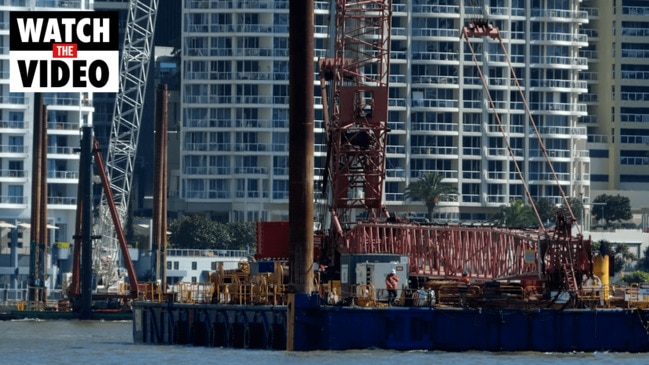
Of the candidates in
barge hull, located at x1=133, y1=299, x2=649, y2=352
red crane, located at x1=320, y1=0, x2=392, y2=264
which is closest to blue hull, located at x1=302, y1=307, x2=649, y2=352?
barge hull, located at x1=133, y1=299, x2=649, y2=352

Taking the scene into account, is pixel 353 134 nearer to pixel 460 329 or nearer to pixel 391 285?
pixel 391 285

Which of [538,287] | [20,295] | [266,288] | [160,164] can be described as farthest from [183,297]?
[20,295]

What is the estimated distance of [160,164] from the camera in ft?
551

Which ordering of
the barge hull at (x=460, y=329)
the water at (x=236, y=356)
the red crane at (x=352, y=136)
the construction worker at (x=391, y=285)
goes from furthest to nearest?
the red crane at (x=352, y=136), the construction worker at (x=391, y=285), the barge hull at (x=460, y=329), the water at (x=236, y=356)

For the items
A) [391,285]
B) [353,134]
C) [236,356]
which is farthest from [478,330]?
[353,134]

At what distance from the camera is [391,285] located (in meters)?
109

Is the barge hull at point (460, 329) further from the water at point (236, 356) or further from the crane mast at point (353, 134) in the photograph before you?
the crane mast at point (353, 134)

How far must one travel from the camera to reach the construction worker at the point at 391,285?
4193 inches

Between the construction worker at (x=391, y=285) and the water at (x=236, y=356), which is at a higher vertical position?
the construction worker at (x=391, y=285)

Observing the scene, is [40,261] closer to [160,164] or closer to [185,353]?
[160,164]

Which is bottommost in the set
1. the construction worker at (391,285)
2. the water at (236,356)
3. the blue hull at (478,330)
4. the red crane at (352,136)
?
the water at (236,356)

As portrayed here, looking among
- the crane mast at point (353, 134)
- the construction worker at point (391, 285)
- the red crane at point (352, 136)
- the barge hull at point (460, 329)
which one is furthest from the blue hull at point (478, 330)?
the crane mast at point (353, 134)

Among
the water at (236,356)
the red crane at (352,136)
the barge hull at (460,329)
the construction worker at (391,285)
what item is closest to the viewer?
the water at (236,356)

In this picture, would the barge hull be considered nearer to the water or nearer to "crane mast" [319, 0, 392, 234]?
the water
